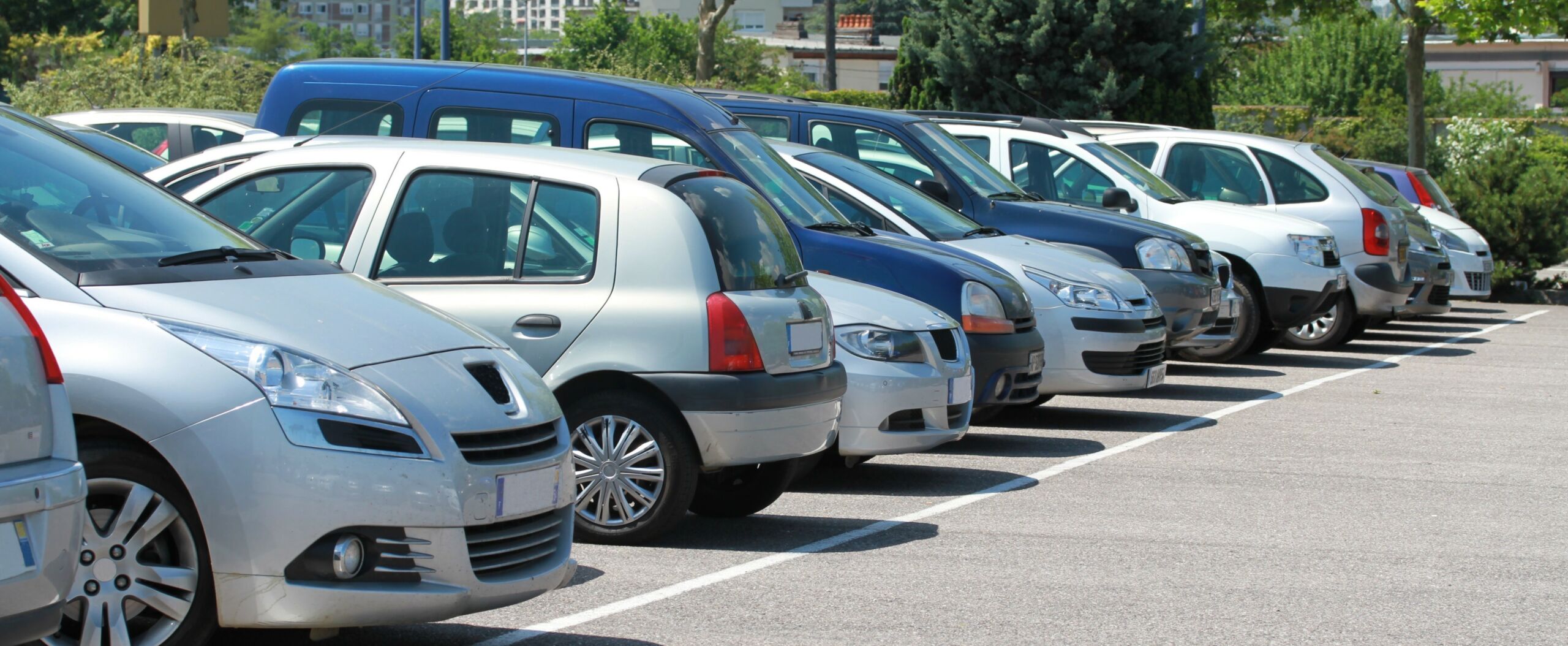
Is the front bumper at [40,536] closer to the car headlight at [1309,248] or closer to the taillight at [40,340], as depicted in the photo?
the taillight at [40,340]

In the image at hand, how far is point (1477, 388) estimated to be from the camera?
44.0 feet

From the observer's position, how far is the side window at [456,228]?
6707mm

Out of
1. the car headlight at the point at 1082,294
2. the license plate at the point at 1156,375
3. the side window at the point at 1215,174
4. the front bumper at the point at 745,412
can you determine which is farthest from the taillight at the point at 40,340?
the side window at the point at 1215,174

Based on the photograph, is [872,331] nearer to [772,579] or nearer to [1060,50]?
[772,579]

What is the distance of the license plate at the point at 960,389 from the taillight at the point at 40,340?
16.1 feet

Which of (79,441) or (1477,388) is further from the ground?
(79,441)

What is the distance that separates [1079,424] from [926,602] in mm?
5391

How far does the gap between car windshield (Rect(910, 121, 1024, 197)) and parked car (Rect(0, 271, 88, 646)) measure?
8.44m

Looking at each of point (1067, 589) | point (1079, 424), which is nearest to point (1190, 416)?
point (1079, 424)

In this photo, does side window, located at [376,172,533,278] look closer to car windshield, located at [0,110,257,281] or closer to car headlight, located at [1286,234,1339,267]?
car windshield, located at [0,110,257,281]

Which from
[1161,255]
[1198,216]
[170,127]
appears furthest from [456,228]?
[1198,216]

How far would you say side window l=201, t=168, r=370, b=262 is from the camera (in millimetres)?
6910

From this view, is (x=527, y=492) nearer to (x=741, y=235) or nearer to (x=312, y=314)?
(x=312, y=314)

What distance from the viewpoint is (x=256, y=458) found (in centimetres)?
437
